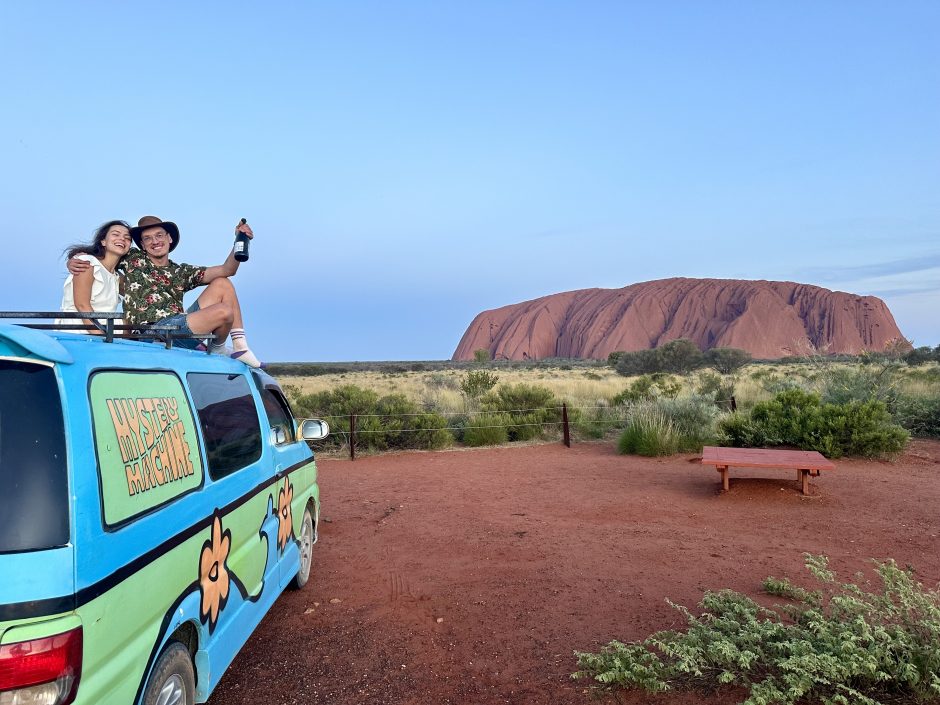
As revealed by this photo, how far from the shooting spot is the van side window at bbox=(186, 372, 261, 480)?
3.01 metres

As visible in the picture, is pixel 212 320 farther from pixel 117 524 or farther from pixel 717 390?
pixel 717 390

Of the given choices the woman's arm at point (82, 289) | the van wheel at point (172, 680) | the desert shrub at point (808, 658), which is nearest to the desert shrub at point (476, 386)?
the woman's arm at point (82, 289)

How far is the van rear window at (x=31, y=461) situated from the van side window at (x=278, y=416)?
7.42 feet

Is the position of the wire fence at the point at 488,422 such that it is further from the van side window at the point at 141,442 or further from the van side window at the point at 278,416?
the van side window at the point at 141,442

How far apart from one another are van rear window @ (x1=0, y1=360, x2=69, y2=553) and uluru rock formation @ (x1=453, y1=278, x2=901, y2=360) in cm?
8533

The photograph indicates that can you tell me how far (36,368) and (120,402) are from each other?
371 millimetres

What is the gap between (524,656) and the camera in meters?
3.99

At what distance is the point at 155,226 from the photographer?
15.4ft

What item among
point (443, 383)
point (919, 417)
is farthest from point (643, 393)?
point (443, 383)

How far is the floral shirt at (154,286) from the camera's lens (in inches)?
181

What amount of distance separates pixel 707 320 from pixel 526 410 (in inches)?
3295

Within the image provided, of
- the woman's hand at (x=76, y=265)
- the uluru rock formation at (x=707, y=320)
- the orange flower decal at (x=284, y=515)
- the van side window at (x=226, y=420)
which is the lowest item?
the orange flower decal at (x=284, y=515)

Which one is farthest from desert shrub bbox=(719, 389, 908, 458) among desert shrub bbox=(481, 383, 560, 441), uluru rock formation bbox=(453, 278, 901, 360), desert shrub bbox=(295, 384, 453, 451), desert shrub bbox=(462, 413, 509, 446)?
uluru rock formation bbox=(453, 278, 901, 360)

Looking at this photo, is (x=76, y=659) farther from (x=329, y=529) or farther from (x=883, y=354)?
(x=883, y=354)
